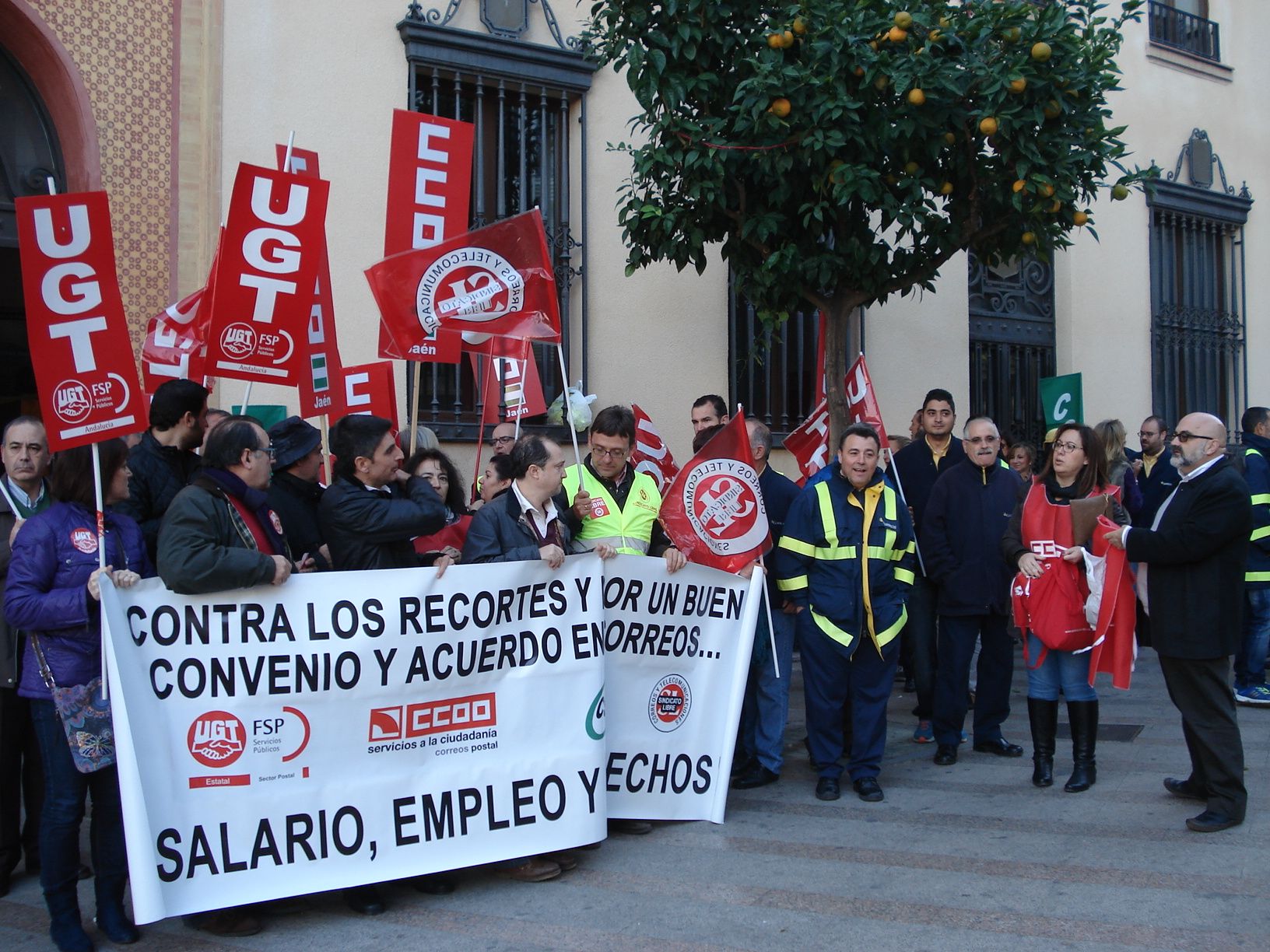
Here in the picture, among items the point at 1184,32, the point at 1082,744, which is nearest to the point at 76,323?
the point at 1082,744

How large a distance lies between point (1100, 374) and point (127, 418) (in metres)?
12.6

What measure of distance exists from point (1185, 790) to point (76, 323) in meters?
5.43

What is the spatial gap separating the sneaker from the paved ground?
2.46 m

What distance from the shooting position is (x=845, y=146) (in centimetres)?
848

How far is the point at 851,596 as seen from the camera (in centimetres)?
635

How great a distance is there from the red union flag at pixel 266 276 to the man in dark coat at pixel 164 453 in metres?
0.37

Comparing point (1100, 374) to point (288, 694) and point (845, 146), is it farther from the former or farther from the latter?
Result: point (288, 694)

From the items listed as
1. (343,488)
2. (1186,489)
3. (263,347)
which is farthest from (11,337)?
(1186,489)


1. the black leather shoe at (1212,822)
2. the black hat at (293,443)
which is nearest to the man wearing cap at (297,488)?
the black hat at (293,443)

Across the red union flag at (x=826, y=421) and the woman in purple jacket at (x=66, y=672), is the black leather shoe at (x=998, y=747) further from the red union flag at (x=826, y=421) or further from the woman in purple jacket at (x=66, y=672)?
the woman in purple jacket at (x=66, y=672)

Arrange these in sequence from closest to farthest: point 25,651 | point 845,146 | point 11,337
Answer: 1. point 25,651
2. point 845,146
3. point 11,337

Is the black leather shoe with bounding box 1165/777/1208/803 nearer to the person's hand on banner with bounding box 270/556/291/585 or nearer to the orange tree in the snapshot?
the orange tree

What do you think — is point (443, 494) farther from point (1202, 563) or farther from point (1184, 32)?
point (1184, 32)

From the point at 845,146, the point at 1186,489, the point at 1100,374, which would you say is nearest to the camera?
the point at 1186,489
